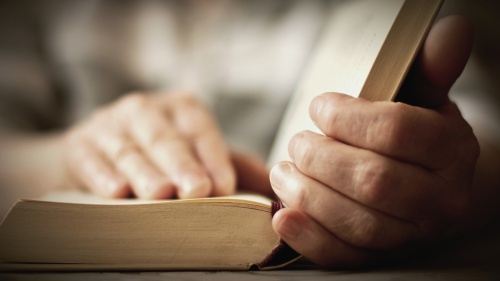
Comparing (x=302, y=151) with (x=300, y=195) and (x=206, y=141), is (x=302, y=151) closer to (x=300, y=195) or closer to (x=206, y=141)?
(x=300, y=195)

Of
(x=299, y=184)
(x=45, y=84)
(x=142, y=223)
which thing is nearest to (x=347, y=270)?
(x=299, y=184)

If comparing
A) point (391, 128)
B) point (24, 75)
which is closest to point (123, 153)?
point (391, 128)

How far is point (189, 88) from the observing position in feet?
3.86

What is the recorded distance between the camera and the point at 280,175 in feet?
1.31

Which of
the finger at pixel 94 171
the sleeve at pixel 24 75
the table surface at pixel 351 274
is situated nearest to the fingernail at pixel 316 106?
the table surface at pixel 351 274

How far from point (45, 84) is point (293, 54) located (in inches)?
28.4

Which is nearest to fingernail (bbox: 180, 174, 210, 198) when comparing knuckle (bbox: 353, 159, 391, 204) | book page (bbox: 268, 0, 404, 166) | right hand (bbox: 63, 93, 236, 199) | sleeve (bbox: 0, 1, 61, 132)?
right hand (bbox: 63, 93, 236, 199)

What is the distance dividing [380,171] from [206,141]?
0.32 meters

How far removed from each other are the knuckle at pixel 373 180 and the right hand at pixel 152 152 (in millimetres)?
214

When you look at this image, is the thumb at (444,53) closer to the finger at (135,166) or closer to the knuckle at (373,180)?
the knuckle at (373,180)

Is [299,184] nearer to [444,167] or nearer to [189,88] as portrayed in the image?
[444,167]

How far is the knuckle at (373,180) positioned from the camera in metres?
0.35

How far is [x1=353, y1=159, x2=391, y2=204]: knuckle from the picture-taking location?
35 cm

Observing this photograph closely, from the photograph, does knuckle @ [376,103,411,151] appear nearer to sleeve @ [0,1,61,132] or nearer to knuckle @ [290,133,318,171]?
knuckle @ [290,133,318,171]
